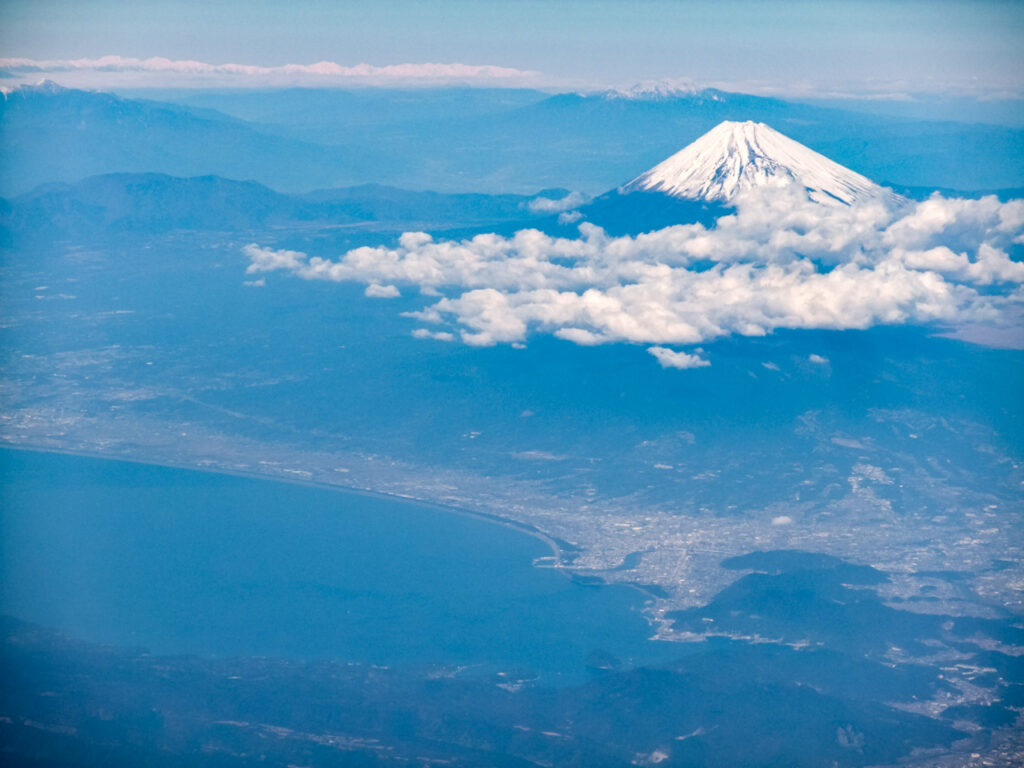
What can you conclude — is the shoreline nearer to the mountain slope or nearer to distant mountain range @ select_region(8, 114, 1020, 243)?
distant mountain range @ select_region(8, 114, 1020, 243)

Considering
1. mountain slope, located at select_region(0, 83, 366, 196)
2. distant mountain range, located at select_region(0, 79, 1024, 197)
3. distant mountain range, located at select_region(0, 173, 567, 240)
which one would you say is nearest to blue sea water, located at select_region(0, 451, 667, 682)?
distant mountain range, located at select_region(0, 173, 567, 240)

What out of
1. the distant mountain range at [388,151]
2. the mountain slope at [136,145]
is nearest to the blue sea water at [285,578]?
the distant mountain range at [388,151]

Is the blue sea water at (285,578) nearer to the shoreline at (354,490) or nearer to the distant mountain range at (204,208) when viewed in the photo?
the shoreline at (354,490)

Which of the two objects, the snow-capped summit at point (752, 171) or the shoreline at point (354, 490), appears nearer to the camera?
the shoreline at point (354, 490)

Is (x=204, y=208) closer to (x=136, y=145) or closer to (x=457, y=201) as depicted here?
(x=457, y=201)

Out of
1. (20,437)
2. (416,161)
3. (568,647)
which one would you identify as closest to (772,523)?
(568,647)

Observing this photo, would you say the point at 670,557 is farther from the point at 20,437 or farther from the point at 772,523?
the point at 20,437
